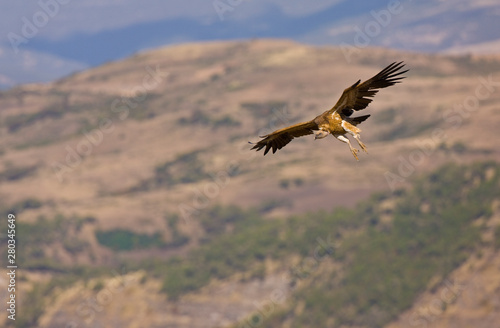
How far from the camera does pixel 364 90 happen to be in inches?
447

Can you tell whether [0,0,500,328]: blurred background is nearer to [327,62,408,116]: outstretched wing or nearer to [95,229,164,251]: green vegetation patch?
[95,229,164,251]: green vegetation patch

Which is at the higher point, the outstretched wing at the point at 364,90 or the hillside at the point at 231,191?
the hillside at the point at 231,191

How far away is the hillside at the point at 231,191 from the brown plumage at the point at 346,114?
69.2 m

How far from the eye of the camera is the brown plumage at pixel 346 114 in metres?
10.7

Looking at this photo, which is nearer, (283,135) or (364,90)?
(364,90)

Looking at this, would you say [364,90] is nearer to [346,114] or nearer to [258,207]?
[346,114]

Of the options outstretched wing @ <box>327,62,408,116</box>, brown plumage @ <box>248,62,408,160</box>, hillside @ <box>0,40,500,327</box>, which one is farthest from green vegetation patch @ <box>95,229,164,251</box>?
outstretched wing @ <box>327,62,408,116</box>

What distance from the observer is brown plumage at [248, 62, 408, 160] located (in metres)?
10.7

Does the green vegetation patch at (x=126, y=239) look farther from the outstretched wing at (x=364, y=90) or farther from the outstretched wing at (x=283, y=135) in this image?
the outstretched wing at (x=364, y=90)

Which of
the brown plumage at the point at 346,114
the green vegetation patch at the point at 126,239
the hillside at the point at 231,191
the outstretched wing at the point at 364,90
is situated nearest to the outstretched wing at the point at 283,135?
the brown plumage at the point at 346,114

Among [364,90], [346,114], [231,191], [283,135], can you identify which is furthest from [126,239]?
[346,114]

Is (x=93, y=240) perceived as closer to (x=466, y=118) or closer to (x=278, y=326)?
(x=278, y=326)

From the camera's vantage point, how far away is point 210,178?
153125 mm

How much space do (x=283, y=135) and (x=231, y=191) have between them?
133615mm
